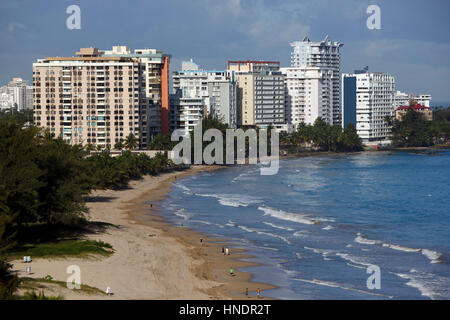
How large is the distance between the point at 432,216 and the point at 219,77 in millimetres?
109245

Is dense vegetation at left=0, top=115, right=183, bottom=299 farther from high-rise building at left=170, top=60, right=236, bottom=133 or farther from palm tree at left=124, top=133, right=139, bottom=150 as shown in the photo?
high-rise building at left=170, top=60, right=236, bottom=133

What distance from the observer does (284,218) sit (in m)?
63.8

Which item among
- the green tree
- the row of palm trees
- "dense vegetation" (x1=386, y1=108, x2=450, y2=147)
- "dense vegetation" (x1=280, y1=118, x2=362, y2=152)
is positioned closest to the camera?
the green tree

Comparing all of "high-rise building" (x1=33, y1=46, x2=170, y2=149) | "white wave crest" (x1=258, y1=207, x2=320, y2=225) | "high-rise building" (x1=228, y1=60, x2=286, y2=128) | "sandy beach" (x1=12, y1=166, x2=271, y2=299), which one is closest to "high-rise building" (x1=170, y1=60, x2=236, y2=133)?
"high-rise building" (x1=228, y1=60, x2=286, y2=128)

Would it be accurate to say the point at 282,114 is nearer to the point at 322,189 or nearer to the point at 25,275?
the point at 322,189

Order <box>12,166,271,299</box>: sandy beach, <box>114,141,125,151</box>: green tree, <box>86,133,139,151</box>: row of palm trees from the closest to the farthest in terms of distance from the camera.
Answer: <box>12,166,271,299</box>: sandy beach
<box>114,141,125,151</box>: green tree
<box>86,133,139,151</box>: row of palm trees

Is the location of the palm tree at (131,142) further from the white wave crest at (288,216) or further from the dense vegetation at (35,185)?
the dense vegetation at (35,185)

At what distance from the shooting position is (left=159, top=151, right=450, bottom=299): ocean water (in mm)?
38062

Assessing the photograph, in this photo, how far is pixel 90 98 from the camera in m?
123

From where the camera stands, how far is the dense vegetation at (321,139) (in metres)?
172

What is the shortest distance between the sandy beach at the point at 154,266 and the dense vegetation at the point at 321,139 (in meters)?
112

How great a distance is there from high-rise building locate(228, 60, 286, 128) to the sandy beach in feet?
407
